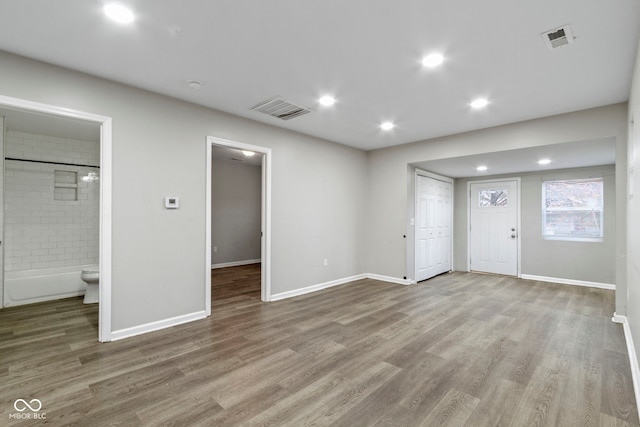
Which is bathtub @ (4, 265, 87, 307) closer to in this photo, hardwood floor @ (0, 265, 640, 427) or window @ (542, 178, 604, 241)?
hardwood floor @ (0, 265, 640, 427)

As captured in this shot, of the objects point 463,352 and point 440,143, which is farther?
point 440,143

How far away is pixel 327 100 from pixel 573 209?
522 cm

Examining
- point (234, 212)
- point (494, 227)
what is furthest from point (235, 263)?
point (494, 227)

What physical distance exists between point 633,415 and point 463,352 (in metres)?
1.10

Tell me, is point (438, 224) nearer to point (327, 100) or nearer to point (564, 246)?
point (564, 246)

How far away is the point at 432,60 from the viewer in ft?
8.65

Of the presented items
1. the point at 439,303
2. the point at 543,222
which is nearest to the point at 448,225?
the point at 543,222

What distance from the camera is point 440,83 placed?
121 inches

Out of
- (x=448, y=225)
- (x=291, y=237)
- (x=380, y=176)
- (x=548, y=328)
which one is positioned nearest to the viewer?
(x=548, y=328)

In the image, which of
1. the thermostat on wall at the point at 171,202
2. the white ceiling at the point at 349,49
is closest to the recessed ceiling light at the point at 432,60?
the white ceiling at the point at 349,49

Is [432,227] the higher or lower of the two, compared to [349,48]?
lower

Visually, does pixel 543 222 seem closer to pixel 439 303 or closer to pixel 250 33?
pixel 439 303

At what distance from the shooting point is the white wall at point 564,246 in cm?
531

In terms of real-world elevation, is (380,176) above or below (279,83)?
below
